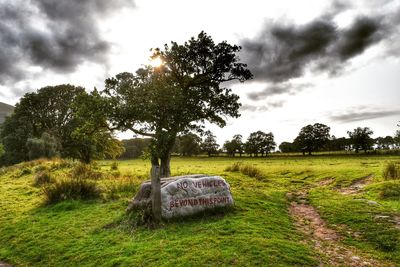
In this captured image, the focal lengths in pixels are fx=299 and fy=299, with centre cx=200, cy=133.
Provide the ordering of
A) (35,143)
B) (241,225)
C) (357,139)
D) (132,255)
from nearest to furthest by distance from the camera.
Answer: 1. (132,255)
2. (241,225)
3. (35,143)
4. (357,139)

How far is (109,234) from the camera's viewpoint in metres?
10.5

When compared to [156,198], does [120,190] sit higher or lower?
lower

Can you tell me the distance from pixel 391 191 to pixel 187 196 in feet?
37.7

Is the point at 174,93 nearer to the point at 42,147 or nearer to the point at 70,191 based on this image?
the point at 70,191

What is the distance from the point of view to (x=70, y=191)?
16.0 metres

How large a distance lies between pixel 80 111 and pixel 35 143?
29.6 meters

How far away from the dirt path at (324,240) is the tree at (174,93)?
31.8ft

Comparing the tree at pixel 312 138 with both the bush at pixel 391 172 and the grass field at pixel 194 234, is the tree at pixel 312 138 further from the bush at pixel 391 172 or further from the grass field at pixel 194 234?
the grass field at pixel 194 234

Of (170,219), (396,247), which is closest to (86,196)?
(170,219)

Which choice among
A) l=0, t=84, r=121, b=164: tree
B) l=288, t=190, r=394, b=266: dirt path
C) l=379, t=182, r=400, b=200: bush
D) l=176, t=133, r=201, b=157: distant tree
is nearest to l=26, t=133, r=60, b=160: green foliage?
l=0, t=84, r=121, b=164: tree

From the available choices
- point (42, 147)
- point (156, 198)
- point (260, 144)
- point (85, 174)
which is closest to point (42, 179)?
point (85, 174)

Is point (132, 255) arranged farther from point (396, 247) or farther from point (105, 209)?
point (396, 247)

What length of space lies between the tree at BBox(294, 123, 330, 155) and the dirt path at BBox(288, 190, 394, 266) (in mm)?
87890

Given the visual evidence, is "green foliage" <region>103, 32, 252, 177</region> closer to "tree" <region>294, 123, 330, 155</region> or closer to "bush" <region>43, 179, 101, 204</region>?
"bush" <region>43, 179, 101, 204</region>
